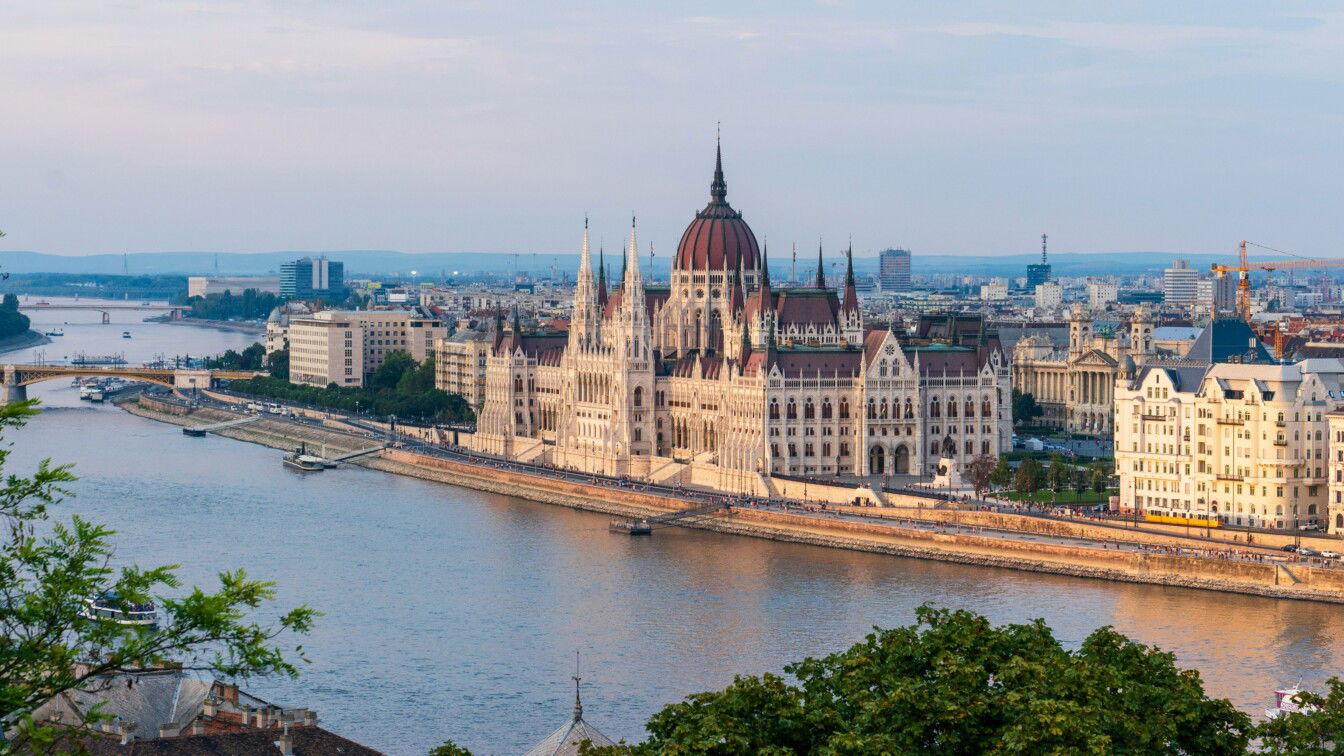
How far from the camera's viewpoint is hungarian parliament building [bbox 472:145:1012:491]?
266ft

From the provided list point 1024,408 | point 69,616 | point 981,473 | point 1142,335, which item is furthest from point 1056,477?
point 69,616

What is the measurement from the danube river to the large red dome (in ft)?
50.2

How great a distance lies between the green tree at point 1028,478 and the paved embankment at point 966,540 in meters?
5.64

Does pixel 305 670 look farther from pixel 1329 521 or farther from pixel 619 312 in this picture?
pixel 619 312

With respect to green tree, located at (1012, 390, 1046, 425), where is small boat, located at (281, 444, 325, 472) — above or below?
below

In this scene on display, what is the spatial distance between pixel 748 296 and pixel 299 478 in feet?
61.7

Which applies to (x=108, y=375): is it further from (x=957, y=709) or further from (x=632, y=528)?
(x=957, y=709)

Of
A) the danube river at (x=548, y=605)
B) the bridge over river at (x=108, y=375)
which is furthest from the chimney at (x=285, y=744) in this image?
the bridge over river at (x=108, y=375)

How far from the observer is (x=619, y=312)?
293ft

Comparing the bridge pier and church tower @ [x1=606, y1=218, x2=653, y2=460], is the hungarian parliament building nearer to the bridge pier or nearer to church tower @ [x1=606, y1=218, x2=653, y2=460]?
church tower @ [x1=606, y1=218, x2=653, y2=460]

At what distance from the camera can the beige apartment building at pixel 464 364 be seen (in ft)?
365

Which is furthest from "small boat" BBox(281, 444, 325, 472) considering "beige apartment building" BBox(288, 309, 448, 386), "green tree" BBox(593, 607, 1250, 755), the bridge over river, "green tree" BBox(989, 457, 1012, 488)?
"green tree" BBox(593, 607, 1250, 755)

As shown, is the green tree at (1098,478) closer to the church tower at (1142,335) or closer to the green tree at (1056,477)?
the green tree at (1056,477)

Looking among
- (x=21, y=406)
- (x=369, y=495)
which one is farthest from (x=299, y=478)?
(x=21, y=406)
